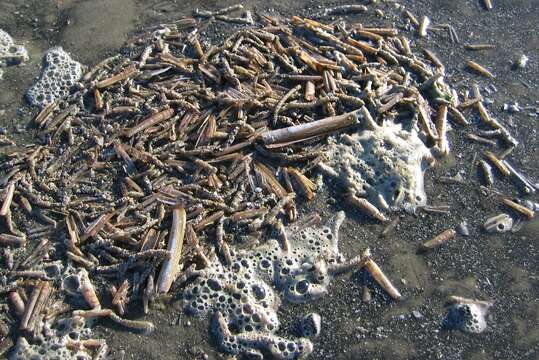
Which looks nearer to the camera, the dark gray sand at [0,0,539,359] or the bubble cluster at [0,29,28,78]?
the dark gray sand at [0,0,539,359]

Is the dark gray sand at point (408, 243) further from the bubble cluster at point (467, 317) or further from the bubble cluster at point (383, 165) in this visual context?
the bubble cluster at point (383, 165)

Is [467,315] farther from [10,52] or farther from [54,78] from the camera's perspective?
[10,52]

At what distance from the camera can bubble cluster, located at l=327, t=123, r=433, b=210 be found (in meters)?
5.33

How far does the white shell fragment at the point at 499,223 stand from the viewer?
524cm

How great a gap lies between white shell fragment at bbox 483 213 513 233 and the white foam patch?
5403 millimetres

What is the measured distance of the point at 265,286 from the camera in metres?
4.74

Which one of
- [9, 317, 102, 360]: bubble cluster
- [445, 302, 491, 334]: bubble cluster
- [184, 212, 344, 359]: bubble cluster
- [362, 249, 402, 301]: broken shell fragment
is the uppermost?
[9, 317, 102, 360]: bubble cluster

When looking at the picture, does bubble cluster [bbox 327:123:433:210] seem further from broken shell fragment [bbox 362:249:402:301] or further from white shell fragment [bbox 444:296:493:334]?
white shell fragment [bbox 444:296:493:334]

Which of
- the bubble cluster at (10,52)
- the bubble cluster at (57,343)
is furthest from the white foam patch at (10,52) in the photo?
the bubble cluster at (57,343)

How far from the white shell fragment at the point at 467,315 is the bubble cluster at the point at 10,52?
211 inches

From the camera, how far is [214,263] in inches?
188

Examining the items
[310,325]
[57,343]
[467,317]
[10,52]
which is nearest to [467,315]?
[467,317]

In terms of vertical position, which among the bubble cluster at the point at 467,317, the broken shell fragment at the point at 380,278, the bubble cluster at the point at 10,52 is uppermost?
the bubble cluster at the point at 10,52

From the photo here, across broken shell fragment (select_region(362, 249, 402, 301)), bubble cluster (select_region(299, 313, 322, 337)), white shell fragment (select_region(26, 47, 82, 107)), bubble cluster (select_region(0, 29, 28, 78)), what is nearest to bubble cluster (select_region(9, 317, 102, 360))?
bubble cluster (select_region(299, 313, 322, 337))
